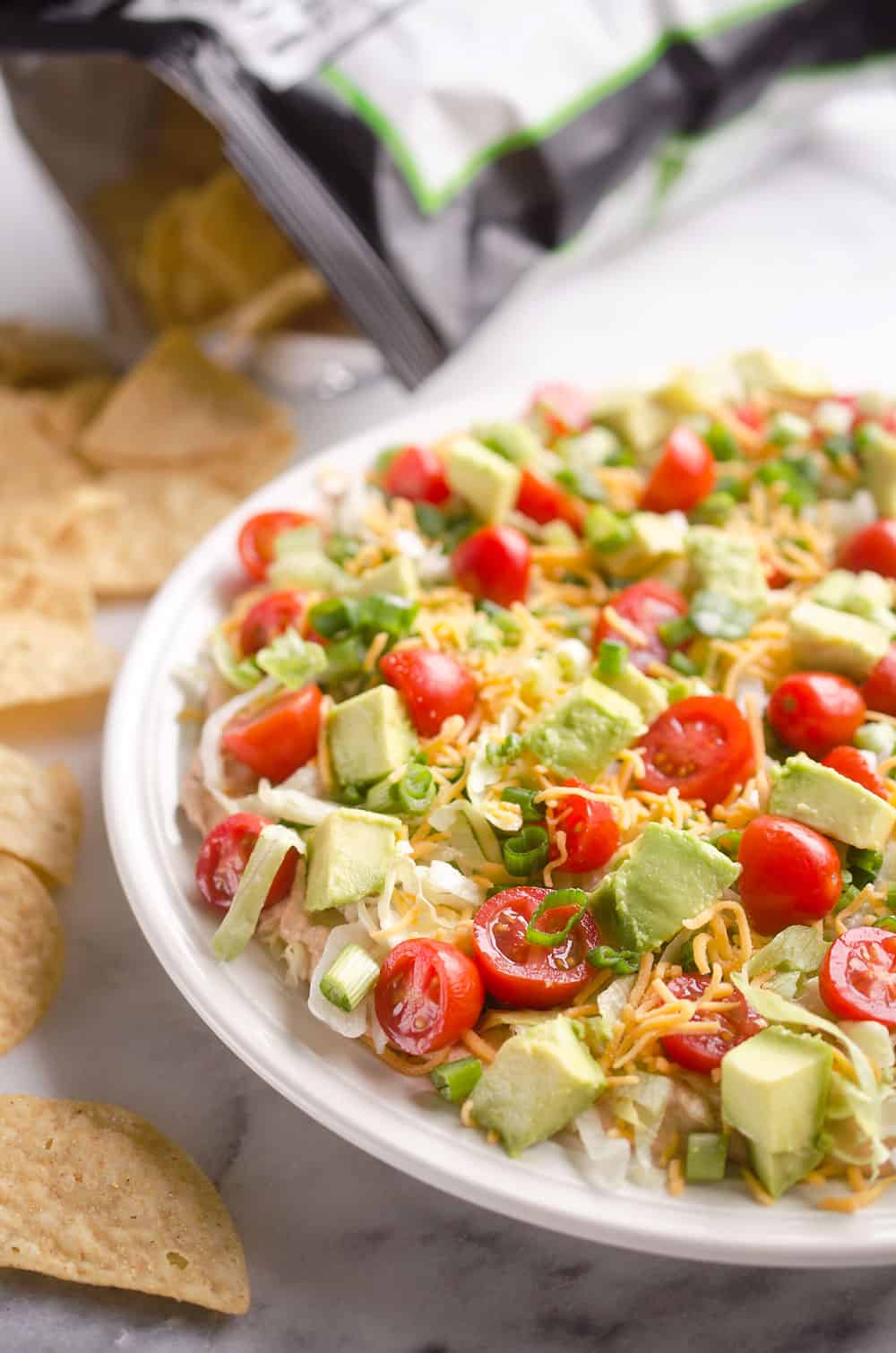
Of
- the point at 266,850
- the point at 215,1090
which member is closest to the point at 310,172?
the point at 266,850

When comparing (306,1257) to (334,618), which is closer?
(306,1257)

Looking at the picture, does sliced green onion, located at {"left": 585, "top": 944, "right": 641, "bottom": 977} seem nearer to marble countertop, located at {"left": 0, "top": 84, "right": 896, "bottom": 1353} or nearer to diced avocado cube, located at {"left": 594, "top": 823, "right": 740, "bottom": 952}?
diced avocado cube, located at {"left": 594, "top": 823, "right": 740, "bottom": 952}

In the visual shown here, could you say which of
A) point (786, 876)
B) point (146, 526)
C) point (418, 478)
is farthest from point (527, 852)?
point (146, 526)

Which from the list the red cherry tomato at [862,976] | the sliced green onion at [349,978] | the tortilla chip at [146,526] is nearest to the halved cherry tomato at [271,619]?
the tortilla chip at [146,526]

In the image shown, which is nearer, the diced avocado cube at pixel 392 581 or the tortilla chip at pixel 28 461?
the diced avocado cube at pixel 392 581

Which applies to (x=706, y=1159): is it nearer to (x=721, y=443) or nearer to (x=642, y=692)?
(x=642, y=692)

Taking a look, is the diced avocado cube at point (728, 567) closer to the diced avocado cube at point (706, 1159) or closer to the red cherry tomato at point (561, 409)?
the red cherry tomato at point (561, 409)
